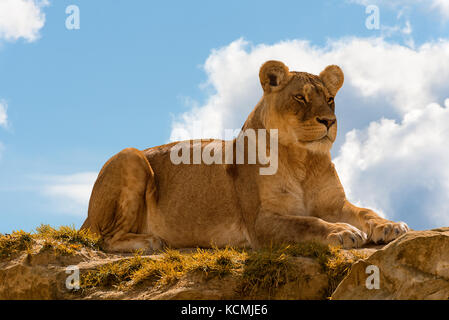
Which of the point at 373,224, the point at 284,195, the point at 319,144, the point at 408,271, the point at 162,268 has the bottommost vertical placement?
the point at 408,271

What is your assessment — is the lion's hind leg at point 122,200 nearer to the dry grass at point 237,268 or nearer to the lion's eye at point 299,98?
the dry grass at point 237,268

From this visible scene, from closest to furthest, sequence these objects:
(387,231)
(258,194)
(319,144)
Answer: (387,231), (319,144), (258,194)

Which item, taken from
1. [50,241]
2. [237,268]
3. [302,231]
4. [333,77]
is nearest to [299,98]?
[333,77]

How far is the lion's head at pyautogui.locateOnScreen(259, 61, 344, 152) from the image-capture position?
7.99 meters

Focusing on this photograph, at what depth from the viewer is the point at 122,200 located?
9672mm

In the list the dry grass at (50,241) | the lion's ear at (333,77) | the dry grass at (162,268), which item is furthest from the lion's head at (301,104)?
the dry grass at (50,241)

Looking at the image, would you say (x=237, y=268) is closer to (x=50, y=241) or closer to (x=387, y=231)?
(x=387, y=231)

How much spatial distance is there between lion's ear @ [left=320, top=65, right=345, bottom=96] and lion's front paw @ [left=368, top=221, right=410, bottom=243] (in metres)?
2.23

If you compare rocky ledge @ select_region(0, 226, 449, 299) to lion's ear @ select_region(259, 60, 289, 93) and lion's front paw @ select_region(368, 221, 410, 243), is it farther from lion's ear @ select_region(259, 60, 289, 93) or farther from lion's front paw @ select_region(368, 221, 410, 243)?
lion's ear @ select_region(259, 60, 289, 93)

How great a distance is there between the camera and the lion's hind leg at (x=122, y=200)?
31.5 ft

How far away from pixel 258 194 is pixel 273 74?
184cm

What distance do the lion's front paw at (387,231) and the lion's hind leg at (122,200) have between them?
→ 12.1 feet
